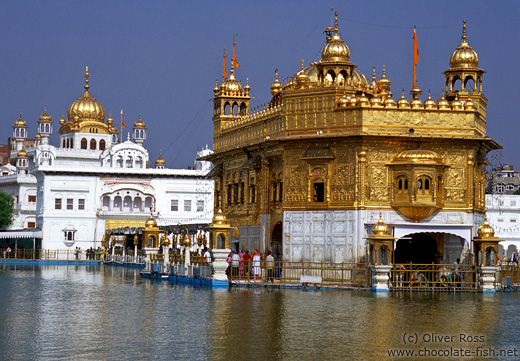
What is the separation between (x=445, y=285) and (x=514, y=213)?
42.4m

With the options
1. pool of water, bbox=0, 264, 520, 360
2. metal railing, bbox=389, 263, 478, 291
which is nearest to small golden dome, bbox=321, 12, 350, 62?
metal railing, bbox=389, 263, 478, 291

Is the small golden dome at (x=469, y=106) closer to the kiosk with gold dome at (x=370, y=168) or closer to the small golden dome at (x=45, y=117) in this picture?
the kiosk with gold dome at (x=370, y=168)

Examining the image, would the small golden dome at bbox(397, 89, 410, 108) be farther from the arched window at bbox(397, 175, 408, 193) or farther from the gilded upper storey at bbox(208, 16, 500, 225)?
the arched window at bbox(397, 175, 408, 193)

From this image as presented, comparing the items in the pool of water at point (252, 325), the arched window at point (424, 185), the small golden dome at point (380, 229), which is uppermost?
the arched window at point (424, 185)

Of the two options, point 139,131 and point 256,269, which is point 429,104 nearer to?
point 256,269

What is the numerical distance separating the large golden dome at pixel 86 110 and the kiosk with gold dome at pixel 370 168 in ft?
144

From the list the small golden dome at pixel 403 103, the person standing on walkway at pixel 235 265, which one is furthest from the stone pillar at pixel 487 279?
the person standing on walkway at pixel 235 265

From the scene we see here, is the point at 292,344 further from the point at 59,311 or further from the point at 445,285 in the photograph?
the point at 445,285

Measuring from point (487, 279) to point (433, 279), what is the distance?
165 cm

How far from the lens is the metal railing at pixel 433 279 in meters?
27.7

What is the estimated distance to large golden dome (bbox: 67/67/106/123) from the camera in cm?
7575

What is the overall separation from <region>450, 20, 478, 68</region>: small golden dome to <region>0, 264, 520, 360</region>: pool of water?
10.7m

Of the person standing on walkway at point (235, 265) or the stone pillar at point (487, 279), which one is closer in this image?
the stone pillar at point (487, 279)

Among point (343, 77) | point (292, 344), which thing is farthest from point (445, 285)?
point (292, 344)
